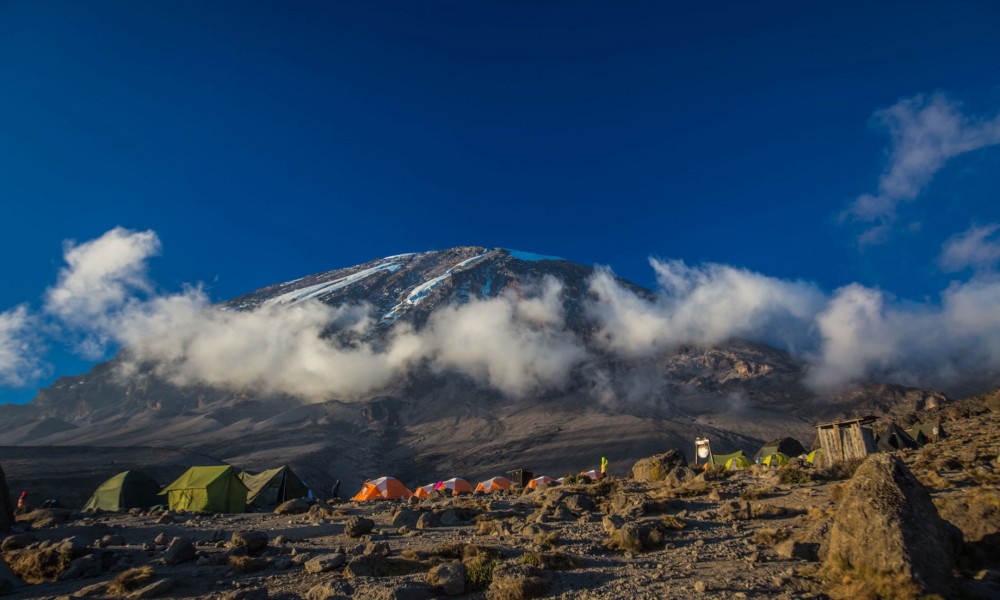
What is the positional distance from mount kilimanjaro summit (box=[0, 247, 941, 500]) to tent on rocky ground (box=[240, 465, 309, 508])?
5878 cm

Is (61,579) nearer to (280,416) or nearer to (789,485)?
(789,485)

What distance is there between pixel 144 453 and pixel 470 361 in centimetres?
11143

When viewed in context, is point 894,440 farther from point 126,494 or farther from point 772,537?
point 126,494

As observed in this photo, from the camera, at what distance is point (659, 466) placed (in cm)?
2527

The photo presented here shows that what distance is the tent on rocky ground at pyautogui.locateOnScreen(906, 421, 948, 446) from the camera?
2966 centimetres

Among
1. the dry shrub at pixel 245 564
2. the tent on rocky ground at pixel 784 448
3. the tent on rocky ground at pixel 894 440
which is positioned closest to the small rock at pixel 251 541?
the dry shrub at pixel 245 564

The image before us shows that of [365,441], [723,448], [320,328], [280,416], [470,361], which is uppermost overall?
[320,328]

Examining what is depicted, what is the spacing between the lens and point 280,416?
133375 millimetres

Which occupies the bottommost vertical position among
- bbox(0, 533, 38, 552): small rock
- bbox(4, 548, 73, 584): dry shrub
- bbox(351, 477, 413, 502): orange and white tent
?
bbox(351, 477, 413, 502): orange and white tent

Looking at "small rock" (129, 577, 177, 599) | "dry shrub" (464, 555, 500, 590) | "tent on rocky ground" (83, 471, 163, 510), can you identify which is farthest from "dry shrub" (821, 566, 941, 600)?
"tent on rocky ground" (83, 471, 163, 510)

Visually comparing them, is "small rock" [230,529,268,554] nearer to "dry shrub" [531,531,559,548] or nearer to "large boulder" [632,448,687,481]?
"dry shrub" [531,531,559,548]

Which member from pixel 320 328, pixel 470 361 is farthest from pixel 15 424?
pixel 470 361

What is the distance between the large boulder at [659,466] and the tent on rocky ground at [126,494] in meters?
25.7

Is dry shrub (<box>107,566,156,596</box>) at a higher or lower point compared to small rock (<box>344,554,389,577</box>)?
higher
